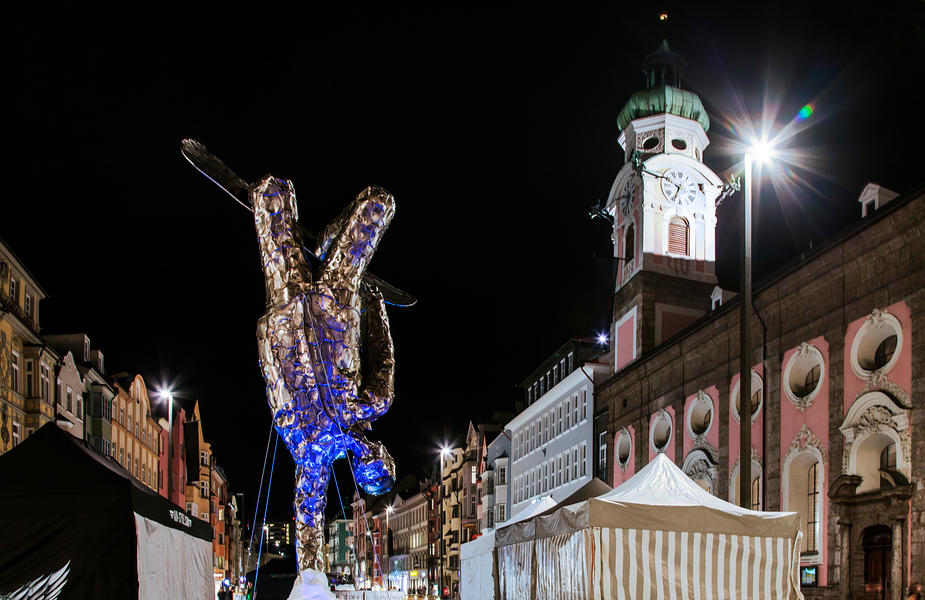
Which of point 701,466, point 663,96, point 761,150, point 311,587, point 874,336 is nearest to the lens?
point 311,587

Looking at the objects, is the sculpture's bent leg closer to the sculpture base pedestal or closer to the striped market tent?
the sculpture base pedestal

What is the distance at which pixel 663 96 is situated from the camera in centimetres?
4600

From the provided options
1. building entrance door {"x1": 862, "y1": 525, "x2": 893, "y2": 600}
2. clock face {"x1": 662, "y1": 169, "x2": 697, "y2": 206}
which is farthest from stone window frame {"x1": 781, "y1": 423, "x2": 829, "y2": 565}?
clock face {"x1": 662, "y1": 169, "x2": 697, "y2": 206}

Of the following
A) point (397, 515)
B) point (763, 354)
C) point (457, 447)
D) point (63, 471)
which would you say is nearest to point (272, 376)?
point (63, 471)

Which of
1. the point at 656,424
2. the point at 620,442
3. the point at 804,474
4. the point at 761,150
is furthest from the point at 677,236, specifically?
the point at 761,150

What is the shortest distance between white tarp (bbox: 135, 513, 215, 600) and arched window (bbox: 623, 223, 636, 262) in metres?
34.9

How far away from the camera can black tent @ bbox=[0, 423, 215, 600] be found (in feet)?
25.4

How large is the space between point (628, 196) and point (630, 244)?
7.61 feet

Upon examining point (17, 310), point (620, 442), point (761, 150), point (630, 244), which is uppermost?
point (630, 244)

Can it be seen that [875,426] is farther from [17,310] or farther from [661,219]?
[17,310]

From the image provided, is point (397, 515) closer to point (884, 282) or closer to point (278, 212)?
point (884, 282)

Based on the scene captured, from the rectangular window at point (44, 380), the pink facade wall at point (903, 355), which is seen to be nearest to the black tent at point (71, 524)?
the pink facade wall at point (903, 355)

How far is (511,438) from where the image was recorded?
219ft

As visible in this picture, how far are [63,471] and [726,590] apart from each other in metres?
8.35
